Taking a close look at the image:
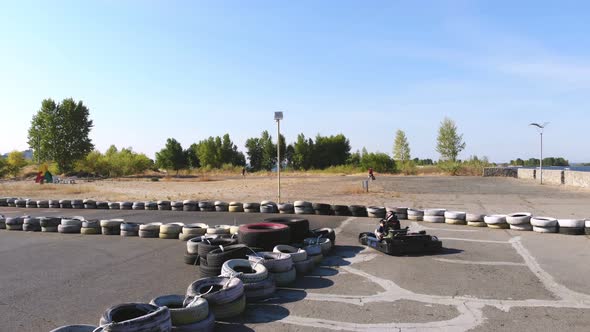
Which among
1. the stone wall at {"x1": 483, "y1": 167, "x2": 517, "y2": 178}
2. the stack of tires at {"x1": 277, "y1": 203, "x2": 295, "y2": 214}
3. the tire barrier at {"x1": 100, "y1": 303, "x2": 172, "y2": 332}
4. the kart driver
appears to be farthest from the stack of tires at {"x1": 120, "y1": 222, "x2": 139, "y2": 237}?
the stone wall at {"x1": 483, "y1": 167, "x2": 517, "y2": 178}

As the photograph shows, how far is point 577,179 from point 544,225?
22.5 m

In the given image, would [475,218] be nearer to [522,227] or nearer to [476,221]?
[476,221]

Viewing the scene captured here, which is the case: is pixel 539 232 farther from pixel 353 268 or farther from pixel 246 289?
pixel 246 289

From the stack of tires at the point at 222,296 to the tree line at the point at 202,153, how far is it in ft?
174

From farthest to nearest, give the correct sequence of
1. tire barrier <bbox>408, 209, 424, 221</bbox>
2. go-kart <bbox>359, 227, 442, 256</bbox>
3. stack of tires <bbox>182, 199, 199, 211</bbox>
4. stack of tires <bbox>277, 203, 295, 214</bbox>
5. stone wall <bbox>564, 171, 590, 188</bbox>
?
stone wall <bbox>564, 171, 590, 188</bbox>
stack of tires <bbox>182, 199, 199, 211</bbox>
stack of tires <bbox>277, 203, 295, 214</bbox>
tire barrier <bbox>408, 209, 424, 221</bbox>
go-kart <bbox>359, 227, 442, 256</bbox>

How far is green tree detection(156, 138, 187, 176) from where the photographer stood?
7788cm

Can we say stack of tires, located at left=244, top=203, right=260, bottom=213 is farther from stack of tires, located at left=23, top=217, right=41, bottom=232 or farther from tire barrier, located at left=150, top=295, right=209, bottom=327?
tire barrier, located at left=150, top=295, right=209, bottom=327

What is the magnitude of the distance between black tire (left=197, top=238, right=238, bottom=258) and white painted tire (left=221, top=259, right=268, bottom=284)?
90cm

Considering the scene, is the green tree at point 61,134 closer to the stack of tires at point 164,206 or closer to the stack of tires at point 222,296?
the stack of tires at point 164,206

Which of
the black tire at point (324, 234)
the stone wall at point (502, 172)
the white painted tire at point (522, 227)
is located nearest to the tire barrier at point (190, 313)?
the black tire at point (324, 234)

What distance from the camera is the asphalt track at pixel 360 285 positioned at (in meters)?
4.92

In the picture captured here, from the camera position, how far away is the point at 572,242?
366 inches

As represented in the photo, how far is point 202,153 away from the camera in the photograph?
78.7 meters

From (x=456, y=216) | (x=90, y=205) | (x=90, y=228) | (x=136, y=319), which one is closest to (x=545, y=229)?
(x=456, y=216)
